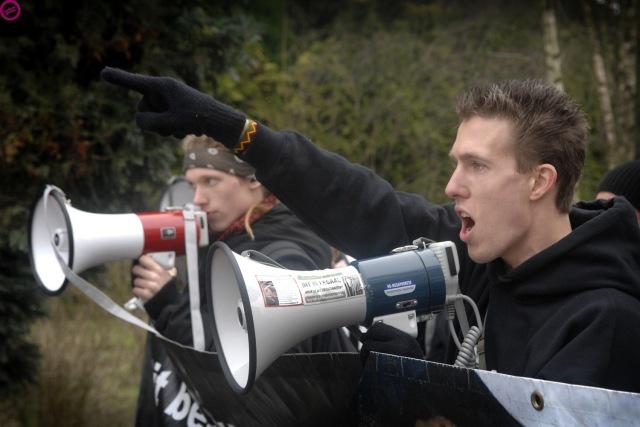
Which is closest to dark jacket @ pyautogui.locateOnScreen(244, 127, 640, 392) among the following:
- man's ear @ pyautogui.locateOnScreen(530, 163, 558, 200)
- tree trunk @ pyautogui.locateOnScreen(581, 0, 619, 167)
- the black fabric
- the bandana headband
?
man's ear @ pyautogui.locateOnScreen(530, 163, 558, 200)

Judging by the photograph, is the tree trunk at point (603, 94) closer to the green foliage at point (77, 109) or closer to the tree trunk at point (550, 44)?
the tree trunk at point (550, 44)

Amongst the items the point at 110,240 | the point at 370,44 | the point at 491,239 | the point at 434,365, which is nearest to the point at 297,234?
the point at 110,240

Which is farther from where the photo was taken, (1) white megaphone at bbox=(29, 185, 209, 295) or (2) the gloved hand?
(1) white megaphone at bbox=(29, 185, 209, 295)

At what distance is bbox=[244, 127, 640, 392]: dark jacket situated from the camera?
1.90 meters

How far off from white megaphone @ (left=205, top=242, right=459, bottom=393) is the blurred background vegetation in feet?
8.07

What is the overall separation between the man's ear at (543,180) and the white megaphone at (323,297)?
0.28 meters

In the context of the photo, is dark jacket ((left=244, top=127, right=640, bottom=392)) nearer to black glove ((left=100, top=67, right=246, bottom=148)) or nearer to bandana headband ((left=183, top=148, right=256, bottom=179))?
black glove ((left=100, top=67, right=246, bottom=148))

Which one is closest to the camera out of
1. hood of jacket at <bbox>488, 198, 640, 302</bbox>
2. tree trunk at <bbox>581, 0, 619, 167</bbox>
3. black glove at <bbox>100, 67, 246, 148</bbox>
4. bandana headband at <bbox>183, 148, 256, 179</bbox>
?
hood of jacket at <bbox>488, 198, 640, 302</bbox>

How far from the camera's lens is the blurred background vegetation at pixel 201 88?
447 centimetres

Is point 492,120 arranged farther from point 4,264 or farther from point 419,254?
point 4,264

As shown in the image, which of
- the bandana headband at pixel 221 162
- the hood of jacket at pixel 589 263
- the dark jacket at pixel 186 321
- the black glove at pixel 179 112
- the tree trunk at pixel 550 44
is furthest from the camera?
the tree trunk at pixel 550 44

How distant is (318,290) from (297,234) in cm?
108

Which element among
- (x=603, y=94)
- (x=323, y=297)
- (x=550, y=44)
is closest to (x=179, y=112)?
(x=323, y=297)

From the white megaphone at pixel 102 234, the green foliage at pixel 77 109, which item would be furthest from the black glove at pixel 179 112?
the green foliage at pixel 77 109
